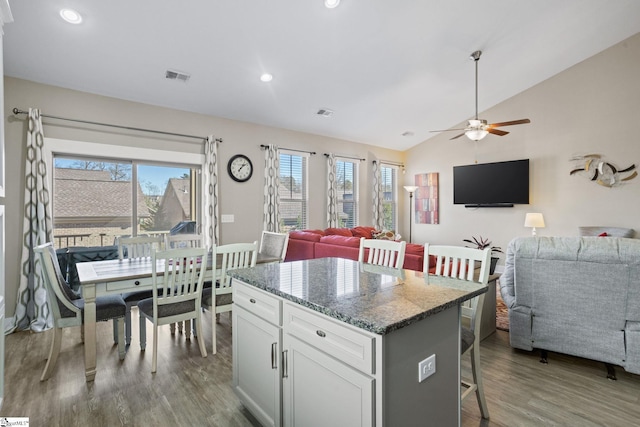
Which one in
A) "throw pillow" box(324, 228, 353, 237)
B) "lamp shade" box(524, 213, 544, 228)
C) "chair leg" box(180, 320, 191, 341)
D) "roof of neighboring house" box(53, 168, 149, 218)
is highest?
"roof of neighboring house" box(53, 168, 149, 218)

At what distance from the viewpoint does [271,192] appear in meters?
5.69

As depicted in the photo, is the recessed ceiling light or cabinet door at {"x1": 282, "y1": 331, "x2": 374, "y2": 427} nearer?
cabinet door at {"x1": 282, "y1": 331, "x2": 374, "y2": 427}

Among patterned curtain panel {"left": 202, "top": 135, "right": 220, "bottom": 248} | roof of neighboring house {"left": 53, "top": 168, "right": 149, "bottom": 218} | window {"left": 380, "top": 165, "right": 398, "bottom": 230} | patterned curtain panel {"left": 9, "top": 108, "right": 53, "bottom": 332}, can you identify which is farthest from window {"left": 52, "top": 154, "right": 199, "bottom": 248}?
window {"left": 380, "top": 165, "right": 398, "bottom": 230}

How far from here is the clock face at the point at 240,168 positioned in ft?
17.5

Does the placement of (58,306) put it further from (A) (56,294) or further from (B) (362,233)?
(B) (362,233)

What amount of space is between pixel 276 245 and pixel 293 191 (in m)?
2.47

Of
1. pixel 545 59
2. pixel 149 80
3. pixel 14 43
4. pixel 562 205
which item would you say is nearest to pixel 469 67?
pixel 545 59

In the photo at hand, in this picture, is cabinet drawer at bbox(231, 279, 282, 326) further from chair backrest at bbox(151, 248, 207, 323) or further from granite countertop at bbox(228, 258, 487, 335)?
chair backrest at bbox(151, 248, 207, 323)

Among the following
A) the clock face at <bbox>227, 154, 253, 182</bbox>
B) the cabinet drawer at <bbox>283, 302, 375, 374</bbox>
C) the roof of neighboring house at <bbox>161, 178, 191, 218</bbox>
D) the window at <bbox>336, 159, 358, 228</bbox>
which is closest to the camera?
the cabinet drawer at <bbox>283, 302, 375, 374</bbox>

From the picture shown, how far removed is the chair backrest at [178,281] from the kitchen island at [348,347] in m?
0.87

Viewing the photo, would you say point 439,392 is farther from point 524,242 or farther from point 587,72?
point 587,72

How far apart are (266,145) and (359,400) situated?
5007mm

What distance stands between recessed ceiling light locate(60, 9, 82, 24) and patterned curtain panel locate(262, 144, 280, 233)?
309 cm

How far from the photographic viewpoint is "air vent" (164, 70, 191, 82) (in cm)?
395
